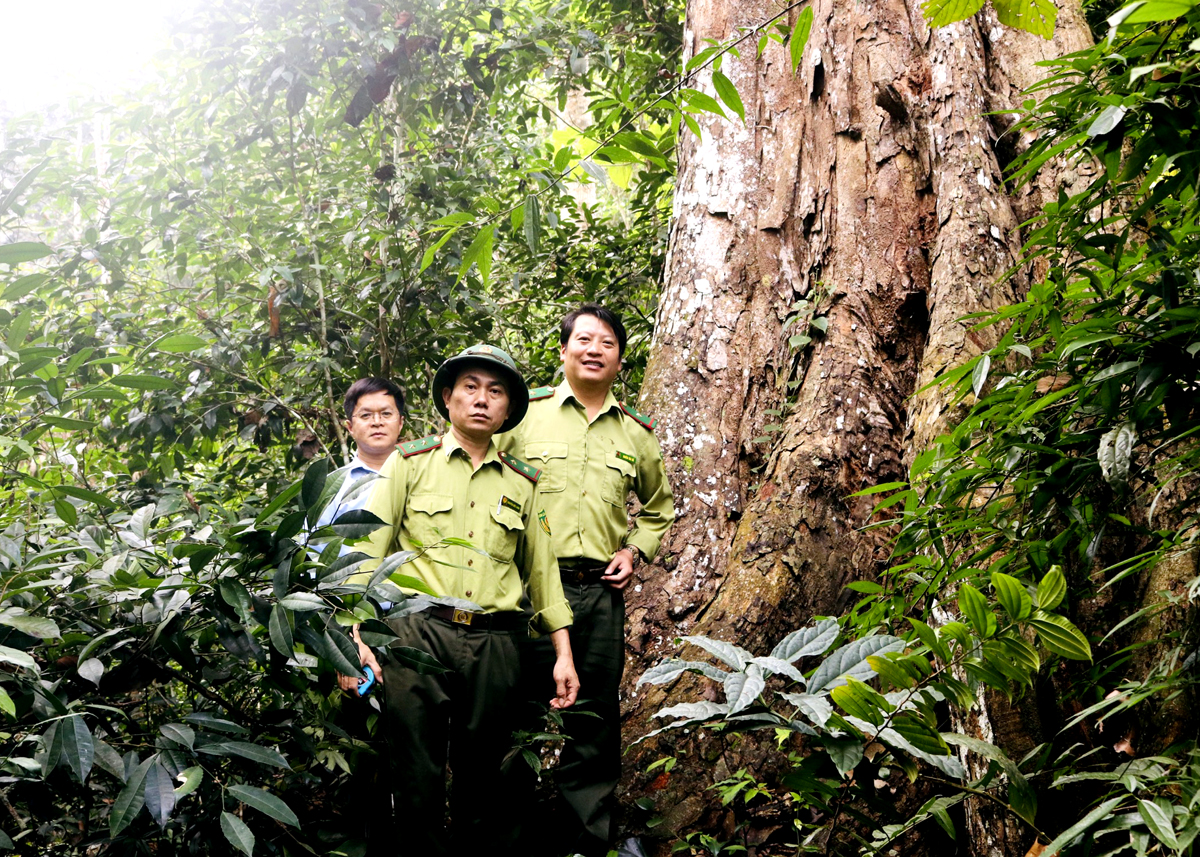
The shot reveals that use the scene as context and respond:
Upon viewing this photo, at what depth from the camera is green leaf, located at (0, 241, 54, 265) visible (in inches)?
65.8

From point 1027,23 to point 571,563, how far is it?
2316 millimetres

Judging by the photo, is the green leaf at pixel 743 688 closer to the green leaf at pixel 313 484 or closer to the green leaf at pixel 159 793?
the green leaf at pixel 313 484

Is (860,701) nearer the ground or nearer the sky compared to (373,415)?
nearer the ground

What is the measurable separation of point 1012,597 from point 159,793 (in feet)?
5.47

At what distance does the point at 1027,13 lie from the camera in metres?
1.38

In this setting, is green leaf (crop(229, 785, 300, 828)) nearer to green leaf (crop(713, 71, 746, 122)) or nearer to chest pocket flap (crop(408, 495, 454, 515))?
chest pocket flap (crop(408, 495, 454, 515))

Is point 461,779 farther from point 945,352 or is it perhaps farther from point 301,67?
point 301,67

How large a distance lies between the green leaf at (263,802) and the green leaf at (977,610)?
139 centimetres

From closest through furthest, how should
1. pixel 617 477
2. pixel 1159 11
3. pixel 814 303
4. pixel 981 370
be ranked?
pixel 1159 11, pixel 981 370, pixel 617 477, pixel 814 303

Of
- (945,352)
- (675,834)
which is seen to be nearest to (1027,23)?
(945,352)

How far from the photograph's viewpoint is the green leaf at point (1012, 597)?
1.15 metres

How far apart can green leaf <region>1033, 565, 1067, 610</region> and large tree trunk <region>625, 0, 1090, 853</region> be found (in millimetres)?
1818

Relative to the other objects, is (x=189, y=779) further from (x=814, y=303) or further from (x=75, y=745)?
(x=814, y=303)

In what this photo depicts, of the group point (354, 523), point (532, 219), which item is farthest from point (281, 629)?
point (532, 219)
